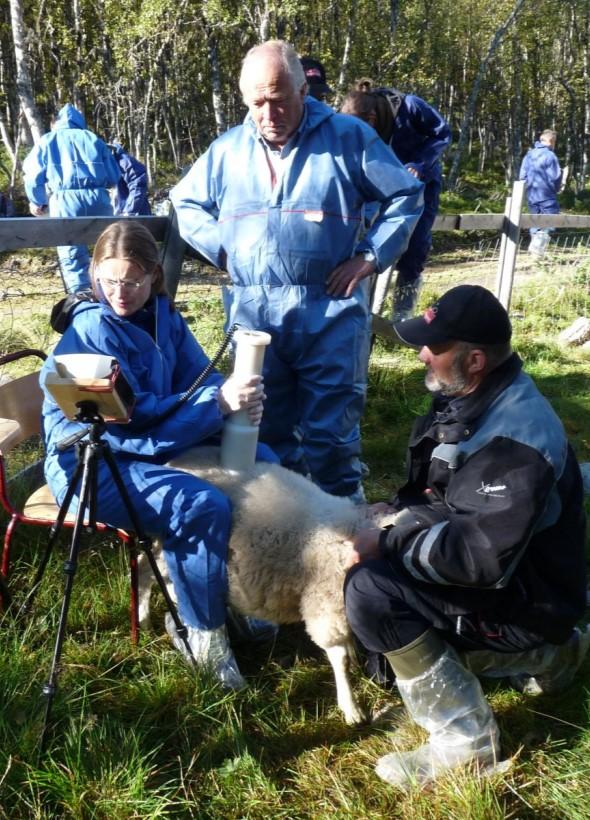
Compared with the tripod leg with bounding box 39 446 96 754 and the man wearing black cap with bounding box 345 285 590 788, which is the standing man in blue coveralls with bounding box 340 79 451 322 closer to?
the man wearing black cap with bounding box 345 285 590 788

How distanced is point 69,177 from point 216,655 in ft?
20.6

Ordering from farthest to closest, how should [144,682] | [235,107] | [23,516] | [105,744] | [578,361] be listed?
1. [235,107]
2. [578,361]
3. [23,516]
4. [144,682]
5. [105,744]

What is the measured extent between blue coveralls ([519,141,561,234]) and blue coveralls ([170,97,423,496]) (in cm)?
1134

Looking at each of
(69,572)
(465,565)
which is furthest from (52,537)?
(465,565)

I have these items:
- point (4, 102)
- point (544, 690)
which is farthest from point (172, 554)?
point (4, 102)

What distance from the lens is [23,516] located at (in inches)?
108

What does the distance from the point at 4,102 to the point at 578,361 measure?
25.2m

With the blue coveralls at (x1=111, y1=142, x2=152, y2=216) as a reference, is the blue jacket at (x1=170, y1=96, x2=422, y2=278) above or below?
above

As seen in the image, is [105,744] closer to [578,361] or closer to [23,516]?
[23,516]

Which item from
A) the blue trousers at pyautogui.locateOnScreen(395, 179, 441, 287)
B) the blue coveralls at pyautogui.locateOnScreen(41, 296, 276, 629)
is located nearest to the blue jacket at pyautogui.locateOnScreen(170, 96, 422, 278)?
the blue coveralls at pyautogui.locateOnScreen(41, 296, 276, 629)

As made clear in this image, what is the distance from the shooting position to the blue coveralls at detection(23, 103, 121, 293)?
24.1 feet

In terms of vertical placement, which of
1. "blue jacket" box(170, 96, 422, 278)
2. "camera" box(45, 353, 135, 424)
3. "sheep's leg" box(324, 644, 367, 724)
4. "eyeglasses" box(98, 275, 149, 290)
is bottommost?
"sheep's leg" box(324, 644, 367, 724)

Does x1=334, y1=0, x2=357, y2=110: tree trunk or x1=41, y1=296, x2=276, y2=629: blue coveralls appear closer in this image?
x1=41, y1=296, x2=276, y2=629: blue coveralls

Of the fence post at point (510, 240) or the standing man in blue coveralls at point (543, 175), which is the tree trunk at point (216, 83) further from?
the fence post at point (510, 240)
